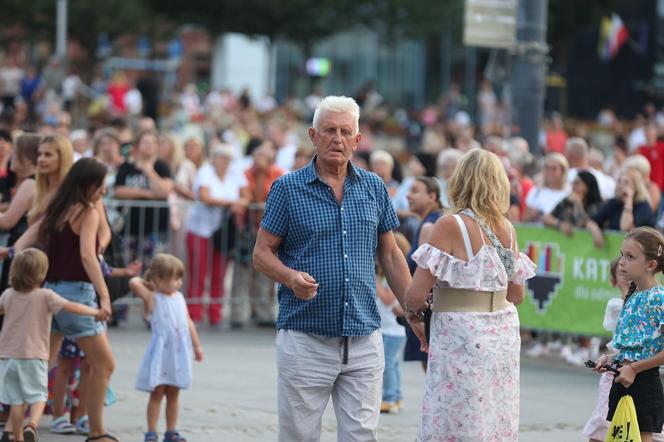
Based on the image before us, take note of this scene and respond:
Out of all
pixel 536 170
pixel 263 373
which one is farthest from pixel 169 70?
pixel 263 373

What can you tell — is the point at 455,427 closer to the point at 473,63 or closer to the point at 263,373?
the point at 263,373

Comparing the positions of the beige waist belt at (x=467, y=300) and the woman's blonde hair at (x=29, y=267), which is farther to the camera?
the woman's blonde hair at (x=29, y=267)

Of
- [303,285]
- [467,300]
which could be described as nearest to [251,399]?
[467,300]

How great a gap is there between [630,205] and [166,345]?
559cm

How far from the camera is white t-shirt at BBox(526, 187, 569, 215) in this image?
1474 cm

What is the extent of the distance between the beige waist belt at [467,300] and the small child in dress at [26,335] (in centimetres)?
268

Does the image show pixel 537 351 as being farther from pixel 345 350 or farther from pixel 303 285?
pixel 303 285

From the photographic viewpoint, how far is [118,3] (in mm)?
43594

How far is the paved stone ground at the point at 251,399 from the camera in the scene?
9.95 metres

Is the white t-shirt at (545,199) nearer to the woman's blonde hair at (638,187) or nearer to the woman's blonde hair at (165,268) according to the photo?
the woman's blonde hair at (638,187)

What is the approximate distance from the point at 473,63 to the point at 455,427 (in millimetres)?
57255

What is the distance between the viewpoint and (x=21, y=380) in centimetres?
866

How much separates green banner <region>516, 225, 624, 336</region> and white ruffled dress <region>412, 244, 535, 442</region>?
648 cm

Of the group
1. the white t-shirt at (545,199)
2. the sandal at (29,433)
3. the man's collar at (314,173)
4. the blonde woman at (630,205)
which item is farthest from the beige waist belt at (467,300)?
the white t-shirt at (545,199)
